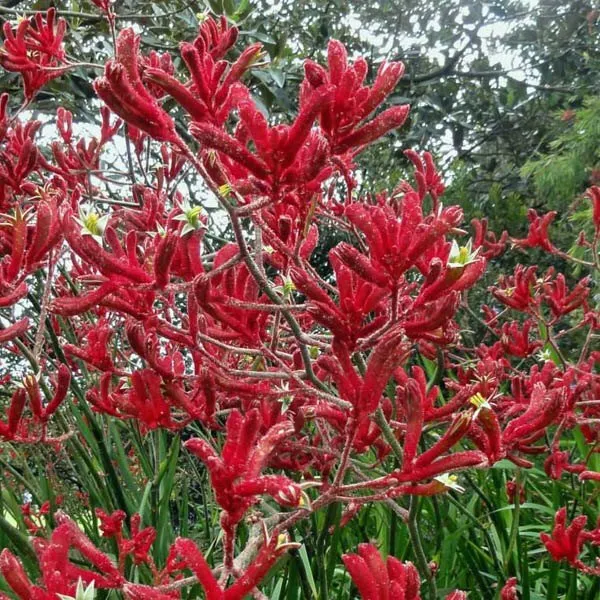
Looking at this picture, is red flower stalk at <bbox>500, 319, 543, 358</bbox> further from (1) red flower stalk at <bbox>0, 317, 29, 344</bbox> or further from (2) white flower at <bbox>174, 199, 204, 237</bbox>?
(1) red flower stalk at <bbox>0, 317, 29, 344</bbox>

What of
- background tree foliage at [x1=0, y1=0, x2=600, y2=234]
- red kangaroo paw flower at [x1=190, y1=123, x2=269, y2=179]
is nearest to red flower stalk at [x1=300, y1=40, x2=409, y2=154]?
red kangaroo paw flower at [x1=190, y1=123, x2=269, y2=179]

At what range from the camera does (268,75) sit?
10.4 feet

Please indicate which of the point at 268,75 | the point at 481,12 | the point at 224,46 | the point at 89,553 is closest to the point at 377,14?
the point at 481,12

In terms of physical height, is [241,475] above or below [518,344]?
above

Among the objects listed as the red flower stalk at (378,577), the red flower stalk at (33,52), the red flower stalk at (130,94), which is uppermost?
the red flower stalk at (33,52)

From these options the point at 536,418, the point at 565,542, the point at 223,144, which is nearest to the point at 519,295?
the point at 565,542

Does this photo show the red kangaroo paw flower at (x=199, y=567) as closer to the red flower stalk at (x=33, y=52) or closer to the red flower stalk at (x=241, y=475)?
the red flower stalk at (x=241, y=475)

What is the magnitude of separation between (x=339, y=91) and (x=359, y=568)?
630mm

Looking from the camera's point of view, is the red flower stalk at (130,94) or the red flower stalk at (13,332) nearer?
the red flower stalk at (130,94)

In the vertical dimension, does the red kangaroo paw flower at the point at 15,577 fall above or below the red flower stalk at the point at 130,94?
below

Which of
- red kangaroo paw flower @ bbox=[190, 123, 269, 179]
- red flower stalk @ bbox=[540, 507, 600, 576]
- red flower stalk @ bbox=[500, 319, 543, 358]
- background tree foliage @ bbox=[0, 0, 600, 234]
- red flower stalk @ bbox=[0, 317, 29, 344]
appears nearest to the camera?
red kangaroo paw flower @ bbox=[190, 123, 269, 179]

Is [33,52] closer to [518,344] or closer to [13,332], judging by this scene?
[13,332]

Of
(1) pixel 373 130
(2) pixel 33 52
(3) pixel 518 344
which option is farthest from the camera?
(3) pixel 518 344

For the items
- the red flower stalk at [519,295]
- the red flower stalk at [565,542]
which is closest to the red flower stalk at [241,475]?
the red flower stalk at [565,542]
